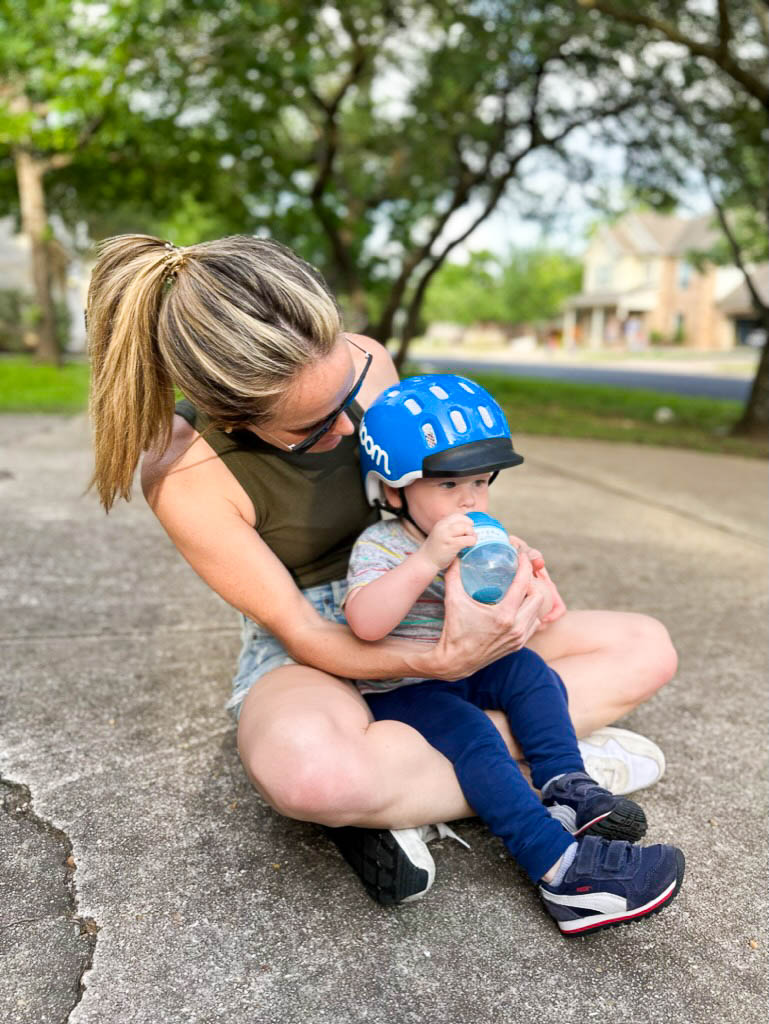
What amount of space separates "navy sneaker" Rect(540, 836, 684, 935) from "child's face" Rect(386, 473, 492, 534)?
76 centimetres

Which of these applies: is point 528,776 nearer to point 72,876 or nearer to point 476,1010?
point 476,1010

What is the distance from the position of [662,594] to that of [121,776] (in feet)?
8.28

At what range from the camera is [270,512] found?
228cm

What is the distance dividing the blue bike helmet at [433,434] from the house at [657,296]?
53.1 m

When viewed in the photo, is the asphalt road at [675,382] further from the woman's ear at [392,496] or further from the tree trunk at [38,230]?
the woman's ear at [392,496]

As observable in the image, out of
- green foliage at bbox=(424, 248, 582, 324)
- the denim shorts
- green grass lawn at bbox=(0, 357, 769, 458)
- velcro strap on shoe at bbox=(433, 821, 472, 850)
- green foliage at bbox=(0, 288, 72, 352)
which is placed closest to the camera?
velcro strap on shoe at bbox=(433, 821, 472, 850)

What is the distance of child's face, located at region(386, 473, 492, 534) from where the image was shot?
2154mm

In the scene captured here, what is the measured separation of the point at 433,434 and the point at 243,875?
1.00 m

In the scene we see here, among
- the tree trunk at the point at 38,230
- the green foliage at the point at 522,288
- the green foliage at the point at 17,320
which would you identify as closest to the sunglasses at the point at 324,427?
the tree trunk at the point at 38,230

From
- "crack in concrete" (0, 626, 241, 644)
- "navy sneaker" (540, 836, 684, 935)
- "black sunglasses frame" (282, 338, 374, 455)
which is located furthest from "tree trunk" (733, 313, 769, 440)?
"navy sneaker" (540, 836, 684, 935)

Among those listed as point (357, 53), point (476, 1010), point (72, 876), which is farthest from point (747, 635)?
point (357, 53)

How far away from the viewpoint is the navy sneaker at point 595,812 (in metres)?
1.89

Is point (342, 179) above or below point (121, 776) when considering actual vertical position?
above

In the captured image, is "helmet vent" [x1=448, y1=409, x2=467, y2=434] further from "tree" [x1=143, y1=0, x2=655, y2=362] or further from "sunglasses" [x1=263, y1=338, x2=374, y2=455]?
"tree" [x1=143, y1=0, x2=655, y2=362]
